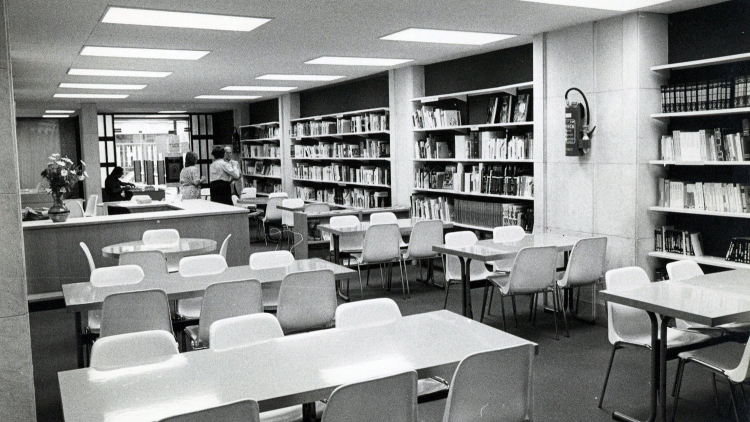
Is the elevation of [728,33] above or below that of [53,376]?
above

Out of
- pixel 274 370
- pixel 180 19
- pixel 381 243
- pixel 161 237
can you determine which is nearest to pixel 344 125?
pixel 381 243

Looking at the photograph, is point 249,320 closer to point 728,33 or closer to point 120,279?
point 120,279

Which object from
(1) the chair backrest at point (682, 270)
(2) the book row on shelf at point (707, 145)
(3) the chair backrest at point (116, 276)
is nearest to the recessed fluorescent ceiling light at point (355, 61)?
(2) the book row on shelf at point (707, 145)

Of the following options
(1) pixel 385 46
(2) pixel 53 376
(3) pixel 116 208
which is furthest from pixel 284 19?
(3) pixel 116 208

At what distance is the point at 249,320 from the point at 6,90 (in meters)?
1.54

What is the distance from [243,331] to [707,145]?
14.1ft

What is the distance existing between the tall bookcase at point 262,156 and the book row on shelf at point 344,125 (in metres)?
1.12

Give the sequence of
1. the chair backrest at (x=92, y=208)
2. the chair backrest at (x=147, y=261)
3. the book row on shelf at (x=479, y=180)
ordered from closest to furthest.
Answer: the chair backrest at (x=147, y=261)
the book row on shelf at (x=479, y=180)
the chair backrest at (x=92, y=208)

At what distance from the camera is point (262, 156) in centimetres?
1516

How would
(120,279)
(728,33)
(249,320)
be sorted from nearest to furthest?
(249,320), (120,279), (728,33)

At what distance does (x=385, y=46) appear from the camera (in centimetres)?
742

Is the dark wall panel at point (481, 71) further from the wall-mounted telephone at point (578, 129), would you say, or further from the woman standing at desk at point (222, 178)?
the woman standing at desk at point (222, 178)

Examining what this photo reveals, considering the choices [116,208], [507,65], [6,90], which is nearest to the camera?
[6,90]

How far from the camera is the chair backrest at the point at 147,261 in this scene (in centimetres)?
532
